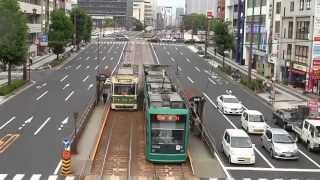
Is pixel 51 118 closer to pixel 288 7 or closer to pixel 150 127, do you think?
pixel 150 127

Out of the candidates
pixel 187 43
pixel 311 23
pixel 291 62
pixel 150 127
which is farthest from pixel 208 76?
pixel 187 43

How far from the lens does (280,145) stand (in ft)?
114

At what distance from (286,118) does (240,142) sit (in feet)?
39.9

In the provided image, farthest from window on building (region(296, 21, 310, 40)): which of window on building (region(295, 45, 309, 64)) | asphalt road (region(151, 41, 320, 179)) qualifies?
asphalt road (region(151, 41, 320, 179))

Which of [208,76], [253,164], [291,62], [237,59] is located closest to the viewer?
[253,164]

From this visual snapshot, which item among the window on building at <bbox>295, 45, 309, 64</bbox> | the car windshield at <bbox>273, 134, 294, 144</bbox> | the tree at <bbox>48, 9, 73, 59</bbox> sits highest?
the tree at <bbox>48, 9, 73, 59</bbox>

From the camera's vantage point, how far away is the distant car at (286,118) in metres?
44.1

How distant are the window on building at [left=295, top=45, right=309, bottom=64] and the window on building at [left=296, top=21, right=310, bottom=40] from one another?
1181 mm

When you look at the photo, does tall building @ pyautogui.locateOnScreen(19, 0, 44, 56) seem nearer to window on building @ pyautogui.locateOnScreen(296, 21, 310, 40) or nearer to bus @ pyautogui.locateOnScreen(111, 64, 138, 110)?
window on building @ pyautogui.locateOnScreen(296, 21, 310, 40)

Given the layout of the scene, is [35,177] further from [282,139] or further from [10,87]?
[10,87]

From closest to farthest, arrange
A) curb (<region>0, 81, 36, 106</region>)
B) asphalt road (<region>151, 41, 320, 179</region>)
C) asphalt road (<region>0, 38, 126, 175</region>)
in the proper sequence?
asphalt road (<region>151, 41, 320, 179</region>) → asphalt road (<region>0, 38, 126, 175</region>) → curb (<region>0, 81, 36, 106</region>)

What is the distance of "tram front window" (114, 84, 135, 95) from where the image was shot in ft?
158

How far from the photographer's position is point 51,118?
46719 mm

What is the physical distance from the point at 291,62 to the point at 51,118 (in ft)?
118
